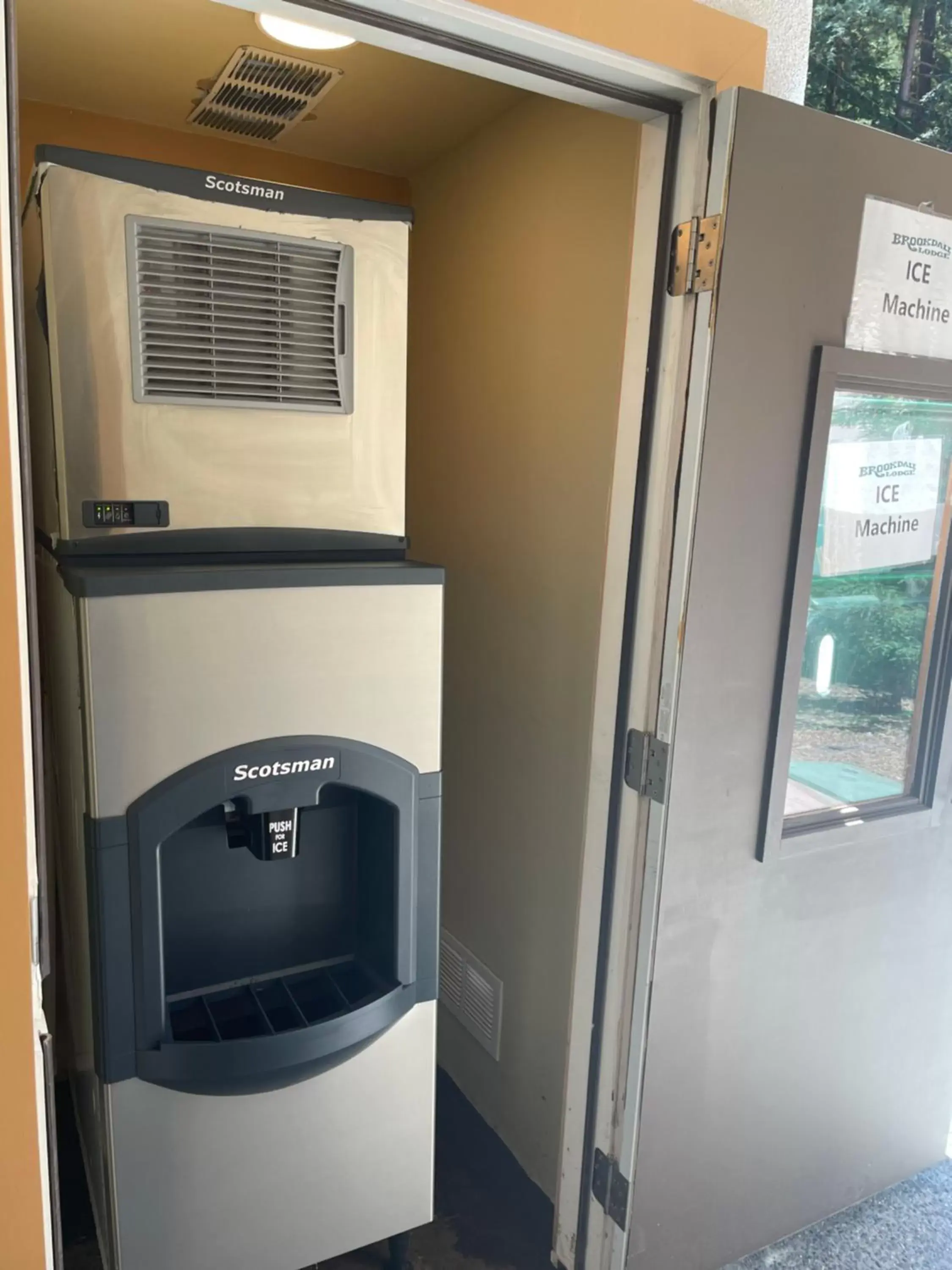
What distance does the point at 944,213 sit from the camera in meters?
1.46

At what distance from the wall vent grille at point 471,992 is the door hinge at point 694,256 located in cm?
141

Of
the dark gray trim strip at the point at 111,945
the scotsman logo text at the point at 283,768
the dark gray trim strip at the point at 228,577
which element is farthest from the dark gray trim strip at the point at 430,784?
the dark gray trim strip at the point at 111,945

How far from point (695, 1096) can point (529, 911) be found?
0.47 meters

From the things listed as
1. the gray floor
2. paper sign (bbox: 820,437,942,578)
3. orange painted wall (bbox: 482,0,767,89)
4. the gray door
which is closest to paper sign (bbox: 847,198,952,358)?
the gray door

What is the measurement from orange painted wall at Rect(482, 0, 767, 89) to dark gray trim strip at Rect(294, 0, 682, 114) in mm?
67

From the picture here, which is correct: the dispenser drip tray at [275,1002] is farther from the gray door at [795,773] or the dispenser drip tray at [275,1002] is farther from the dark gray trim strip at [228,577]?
the dark gray trim strip at [228,577]

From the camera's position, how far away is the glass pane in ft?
5.01

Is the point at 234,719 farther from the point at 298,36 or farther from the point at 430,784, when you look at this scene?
the point at 298,36

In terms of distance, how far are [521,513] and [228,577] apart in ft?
2.59

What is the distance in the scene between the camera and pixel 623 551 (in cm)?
149

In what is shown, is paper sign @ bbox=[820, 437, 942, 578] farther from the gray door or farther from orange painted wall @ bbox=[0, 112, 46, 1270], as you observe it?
orange painted wall @ bbox=[0, 112, 46, 1270]

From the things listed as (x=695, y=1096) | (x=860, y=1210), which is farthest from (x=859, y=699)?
(x=860, y=1210)

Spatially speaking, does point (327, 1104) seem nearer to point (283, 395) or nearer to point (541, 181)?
point (283, 395)

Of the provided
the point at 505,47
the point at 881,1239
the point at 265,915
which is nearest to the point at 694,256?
the point at 505,47
